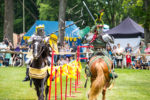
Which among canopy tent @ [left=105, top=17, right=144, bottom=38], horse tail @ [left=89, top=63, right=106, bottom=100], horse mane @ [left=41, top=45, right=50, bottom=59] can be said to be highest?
canopy tent @ [left=105, top=17, right=144, bottom=38]

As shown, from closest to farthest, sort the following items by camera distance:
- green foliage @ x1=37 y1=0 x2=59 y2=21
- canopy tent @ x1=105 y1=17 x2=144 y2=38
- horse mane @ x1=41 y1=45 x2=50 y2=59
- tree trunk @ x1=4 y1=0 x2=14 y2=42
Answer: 1. horse mane @ x1=41 y1=45 x2=50 y2=59
2. canopy tent @ x1=105 y1=17 x2=144 y2=38
3. tree trunk @ x1=4 y1=0 x2=14 y2=42
4. green foliage @ x1=37 y1=0 x2=59 y2=21

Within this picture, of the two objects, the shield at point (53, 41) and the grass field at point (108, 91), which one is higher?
the shield at point (53, 41)

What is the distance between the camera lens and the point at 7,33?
2859cm

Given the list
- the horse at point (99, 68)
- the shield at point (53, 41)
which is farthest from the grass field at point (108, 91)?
the shield at point (53, 41)

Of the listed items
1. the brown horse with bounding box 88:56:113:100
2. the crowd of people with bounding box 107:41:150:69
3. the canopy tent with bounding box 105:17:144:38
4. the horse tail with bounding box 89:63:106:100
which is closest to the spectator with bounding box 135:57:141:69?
the crowd of people with bounding box 107:41:150:69

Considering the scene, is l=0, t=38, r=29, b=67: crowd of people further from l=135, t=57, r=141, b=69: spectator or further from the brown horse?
the brown horse

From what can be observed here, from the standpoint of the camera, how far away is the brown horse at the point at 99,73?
8.60 meters

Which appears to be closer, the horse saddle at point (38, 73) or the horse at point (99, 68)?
the horse at point (99, 68)

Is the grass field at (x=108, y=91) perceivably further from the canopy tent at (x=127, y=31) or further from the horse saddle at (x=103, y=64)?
the canopy tent at (x=127, y=31)

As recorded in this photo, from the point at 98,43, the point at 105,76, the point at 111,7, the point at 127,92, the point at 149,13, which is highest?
the point at 111,7

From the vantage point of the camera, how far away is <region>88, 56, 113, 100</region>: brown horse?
8602mm

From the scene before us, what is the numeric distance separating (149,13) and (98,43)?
23.9 feet

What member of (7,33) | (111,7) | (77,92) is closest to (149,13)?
(77,92)

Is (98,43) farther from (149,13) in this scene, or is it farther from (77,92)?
(149,13)
